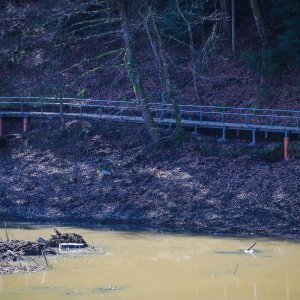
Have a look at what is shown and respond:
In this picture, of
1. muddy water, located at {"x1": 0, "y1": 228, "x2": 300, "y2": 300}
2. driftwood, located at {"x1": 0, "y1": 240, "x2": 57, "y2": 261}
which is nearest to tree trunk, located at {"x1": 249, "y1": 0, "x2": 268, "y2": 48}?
muddy water, located at {"x1": 0, "y1": 228, "x2": 300, "y2": 300}

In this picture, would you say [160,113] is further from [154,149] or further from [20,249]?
[20,249]

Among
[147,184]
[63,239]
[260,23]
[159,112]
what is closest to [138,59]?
[260,23]

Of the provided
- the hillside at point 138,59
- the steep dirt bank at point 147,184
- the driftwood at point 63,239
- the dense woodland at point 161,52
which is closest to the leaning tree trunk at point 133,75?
the dense woodland at point 161,52

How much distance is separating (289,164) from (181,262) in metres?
9.82

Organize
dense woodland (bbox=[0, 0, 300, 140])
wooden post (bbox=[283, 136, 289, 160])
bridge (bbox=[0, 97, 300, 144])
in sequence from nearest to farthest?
wooden post (bbox=[283, 136, 289, 160]) < bridge (bbox=[0, 97, 300, 144]) < dense woodland (bbox=[0, 0, 300, 140])

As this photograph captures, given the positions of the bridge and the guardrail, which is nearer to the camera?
the bridge

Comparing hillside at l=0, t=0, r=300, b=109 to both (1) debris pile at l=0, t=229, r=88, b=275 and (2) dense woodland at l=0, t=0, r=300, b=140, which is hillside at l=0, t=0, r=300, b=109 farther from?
(1) debris pile at l=0, t=229, r=88, b=275

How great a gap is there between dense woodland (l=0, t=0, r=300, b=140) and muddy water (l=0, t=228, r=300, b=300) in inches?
433

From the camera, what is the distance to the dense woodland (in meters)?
35.8

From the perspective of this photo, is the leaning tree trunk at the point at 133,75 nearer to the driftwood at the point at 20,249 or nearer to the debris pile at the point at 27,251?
the debris pile at the point at 27,251

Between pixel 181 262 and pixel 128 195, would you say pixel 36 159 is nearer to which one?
pixel 128 195

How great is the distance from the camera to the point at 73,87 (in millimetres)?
43344

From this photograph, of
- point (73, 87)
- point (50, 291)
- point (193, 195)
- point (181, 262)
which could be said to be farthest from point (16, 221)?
point (73, 87)

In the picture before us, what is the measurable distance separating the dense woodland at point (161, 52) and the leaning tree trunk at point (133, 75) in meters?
0.04
